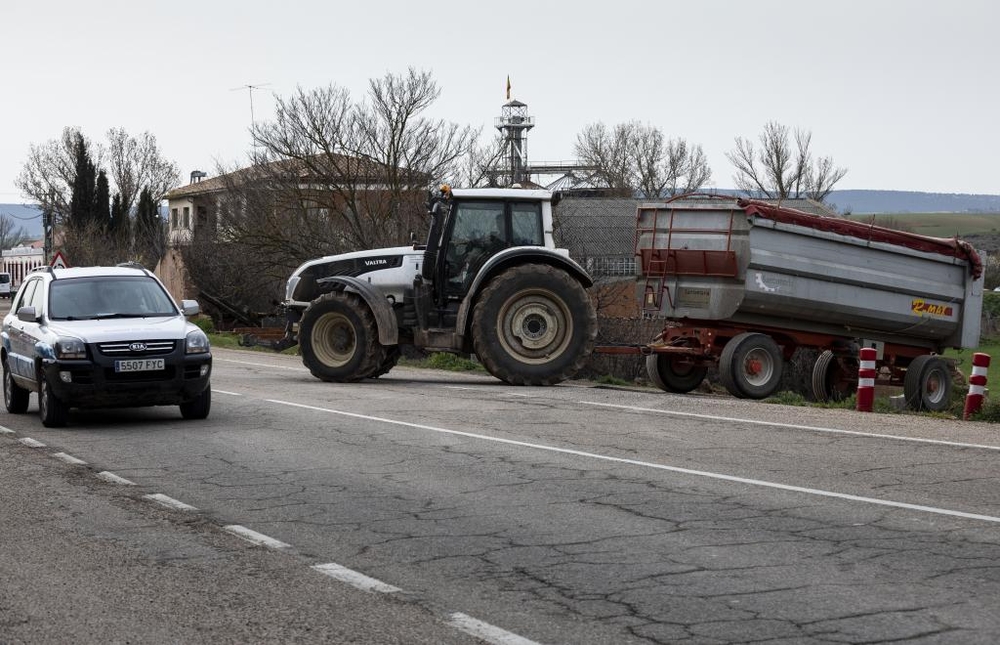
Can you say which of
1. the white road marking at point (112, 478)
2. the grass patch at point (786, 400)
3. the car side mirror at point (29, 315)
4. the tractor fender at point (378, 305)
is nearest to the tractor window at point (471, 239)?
the tractor fender at point (378, 305)

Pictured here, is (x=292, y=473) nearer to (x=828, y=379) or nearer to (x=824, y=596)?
(x=824, y=596)

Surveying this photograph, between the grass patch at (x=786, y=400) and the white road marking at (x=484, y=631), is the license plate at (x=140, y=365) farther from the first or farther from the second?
the white road marking at (x=484, y=631)

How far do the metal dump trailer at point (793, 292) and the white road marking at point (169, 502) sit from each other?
32.4 feet

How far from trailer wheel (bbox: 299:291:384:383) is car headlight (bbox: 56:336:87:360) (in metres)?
5.82

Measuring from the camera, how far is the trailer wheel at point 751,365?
58.5ft

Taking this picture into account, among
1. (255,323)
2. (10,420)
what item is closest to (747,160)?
(255,323)

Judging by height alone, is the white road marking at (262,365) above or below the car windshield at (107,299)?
below

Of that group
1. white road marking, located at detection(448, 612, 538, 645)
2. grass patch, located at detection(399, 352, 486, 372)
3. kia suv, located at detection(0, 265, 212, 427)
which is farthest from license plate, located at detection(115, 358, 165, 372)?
grass patch, located at detection(399, 352, 486, 372)

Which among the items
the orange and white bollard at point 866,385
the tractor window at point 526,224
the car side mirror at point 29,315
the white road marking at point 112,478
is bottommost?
the white road marking at point 112,478

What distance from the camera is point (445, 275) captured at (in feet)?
63.7

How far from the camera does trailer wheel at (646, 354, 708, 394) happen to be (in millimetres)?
19766

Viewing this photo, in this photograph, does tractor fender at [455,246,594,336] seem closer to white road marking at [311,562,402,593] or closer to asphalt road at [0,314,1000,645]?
asphalt road at [0,314,1000,645]

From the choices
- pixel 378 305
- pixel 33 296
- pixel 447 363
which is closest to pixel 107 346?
pixel 33 296

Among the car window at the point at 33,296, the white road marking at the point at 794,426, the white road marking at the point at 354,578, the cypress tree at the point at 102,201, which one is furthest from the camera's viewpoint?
the cypress tree at the point at 102,201
